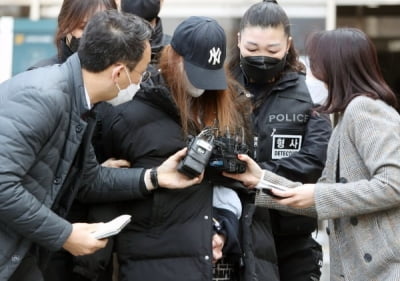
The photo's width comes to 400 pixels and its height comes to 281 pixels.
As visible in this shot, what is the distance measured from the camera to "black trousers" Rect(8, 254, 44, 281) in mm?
3551

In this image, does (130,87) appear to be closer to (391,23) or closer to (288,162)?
(288,162)

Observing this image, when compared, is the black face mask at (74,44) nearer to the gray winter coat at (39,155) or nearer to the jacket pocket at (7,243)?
the gray winter coat at (39,155)

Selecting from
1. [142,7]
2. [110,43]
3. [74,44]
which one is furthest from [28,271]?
[142,7]

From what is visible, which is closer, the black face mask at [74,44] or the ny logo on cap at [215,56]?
the ny logo on cap at [215,56]

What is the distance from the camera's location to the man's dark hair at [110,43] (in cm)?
351

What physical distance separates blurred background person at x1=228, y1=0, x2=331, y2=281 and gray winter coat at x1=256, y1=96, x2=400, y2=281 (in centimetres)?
46

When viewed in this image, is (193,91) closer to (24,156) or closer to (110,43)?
(110,43)

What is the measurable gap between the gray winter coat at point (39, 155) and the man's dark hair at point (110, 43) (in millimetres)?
69

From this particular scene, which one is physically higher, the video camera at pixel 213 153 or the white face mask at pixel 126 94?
the white face mask at pixel 126 94

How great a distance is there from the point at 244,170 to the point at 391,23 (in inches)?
251

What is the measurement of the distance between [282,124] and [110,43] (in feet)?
3.86

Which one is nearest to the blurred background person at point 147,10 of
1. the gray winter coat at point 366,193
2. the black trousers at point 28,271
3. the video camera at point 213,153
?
the video camera at point 213,153

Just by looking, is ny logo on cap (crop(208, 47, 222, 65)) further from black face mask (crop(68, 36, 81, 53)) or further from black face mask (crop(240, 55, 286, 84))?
black face mask (crop(68, 36, 81, 53))

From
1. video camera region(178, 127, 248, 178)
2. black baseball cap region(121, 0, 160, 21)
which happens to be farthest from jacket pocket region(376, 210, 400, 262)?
black baseball cap region(121, 0, 160, 21)
